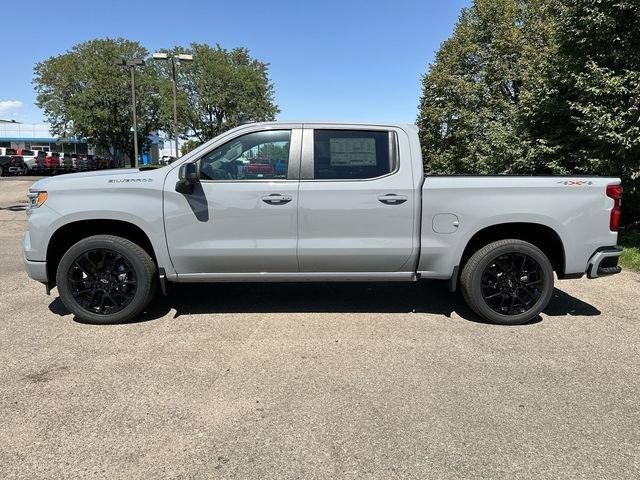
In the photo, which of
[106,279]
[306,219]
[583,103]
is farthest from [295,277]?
[583,103]

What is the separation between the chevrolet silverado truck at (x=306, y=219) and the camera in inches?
183

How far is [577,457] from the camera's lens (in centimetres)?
280

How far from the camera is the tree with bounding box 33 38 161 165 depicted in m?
45.3

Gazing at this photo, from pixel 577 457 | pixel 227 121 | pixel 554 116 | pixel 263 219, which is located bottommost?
pixel 577 457

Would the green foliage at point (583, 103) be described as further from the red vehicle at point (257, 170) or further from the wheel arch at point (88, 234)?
the wheel arch at point (88, 234)

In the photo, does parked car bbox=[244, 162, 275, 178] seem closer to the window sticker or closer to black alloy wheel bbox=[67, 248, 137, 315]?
the window sticker

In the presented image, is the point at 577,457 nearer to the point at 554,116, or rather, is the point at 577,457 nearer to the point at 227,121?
the point at 554,116

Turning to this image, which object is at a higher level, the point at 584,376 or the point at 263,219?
the point at 263,219

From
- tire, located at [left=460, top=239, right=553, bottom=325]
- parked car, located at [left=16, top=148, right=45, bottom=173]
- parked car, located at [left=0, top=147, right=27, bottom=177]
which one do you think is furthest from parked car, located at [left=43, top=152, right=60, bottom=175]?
tire, located at [left=460, top=239, right=553, bottom=325]

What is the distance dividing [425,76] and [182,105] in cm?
2402

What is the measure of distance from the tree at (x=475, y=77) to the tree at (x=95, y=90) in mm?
30089

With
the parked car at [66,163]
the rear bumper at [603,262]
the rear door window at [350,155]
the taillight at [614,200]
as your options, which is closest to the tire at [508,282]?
the rear bumper at [603,262]

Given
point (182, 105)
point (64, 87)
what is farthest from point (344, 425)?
point (64, 87)

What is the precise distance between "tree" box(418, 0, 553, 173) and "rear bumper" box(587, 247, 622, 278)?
46.0 ft
